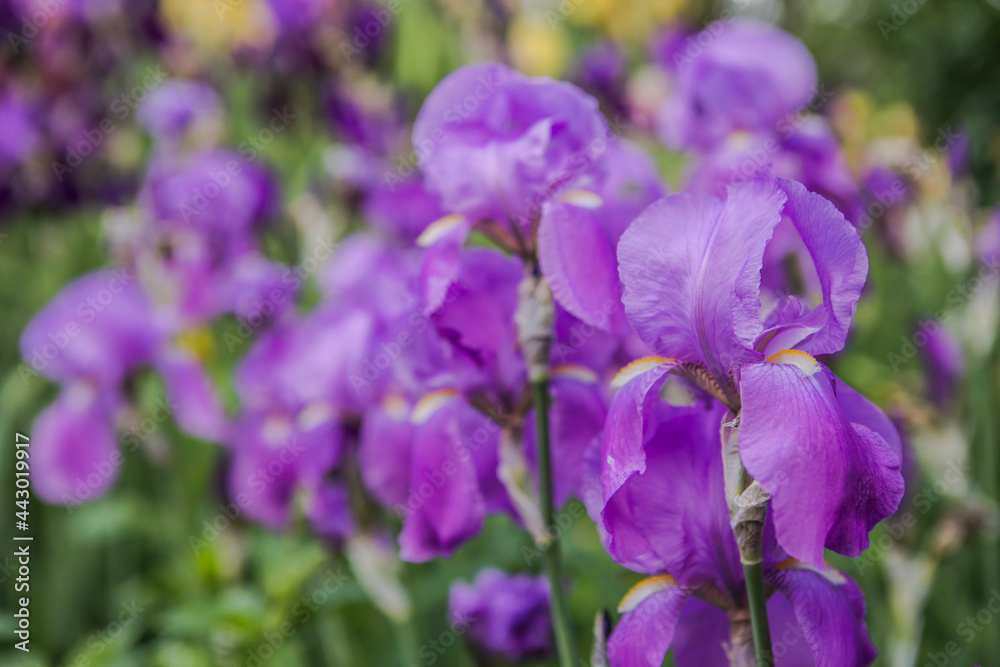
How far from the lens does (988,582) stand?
6.30 feet

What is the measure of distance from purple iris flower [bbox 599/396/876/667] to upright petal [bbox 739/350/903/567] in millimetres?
97

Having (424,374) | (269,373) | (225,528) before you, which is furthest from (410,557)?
(225,528)

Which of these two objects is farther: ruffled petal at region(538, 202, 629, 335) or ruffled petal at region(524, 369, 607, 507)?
ruffled petal at region(524, 369, 607, 507)

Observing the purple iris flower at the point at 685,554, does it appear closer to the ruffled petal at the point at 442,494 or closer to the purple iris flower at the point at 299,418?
the ruffled petal at the point at 442,494

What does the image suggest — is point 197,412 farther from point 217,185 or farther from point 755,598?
point 755,598

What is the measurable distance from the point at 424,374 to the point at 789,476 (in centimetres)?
56

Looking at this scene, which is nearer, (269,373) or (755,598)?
(755,598)

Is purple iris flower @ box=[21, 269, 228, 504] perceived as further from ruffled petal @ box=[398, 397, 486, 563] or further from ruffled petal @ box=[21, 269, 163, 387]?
ruffled petal @ box=[398, 397, 486, 563]

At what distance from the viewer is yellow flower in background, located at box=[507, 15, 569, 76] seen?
4438 millimetres

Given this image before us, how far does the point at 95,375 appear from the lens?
80.1 inches

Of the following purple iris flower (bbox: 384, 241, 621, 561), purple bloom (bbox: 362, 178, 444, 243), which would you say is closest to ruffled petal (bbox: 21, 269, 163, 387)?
purple bloom (bbox: 362, 178, 444, 243)

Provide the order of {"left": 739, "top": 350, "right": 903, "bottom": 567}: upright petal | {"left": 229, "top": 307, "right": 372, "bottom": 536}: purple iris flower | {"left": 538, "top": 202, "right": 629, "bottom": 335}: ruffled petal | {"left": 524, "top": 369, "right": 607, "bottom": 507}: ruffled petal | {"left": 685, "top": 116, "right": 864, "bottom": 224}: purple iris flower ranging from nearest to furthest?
{"left": 739, "top": 350, "right": 903, "bottom": 567}: upright petal → {"left": 538, "top": 202, "right": 629, "bottom": 335}: ruffled petal → {"left": 524, "top": 369, "right": 607, "bottom": 507}: ruffled petal → {"left": 229, "top": 307, "right": 372, "bottom": 536}: purple iris flower → {"left": 685, "top": 116, "right": 864, "bottom": 224}: purple iris flower

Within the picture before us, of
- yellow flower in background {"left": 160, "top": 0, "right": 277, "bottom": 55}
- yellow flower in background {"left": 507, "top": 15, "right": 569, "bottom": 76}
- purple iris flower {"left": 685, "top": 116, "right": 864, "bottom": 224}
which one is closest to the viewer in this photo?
purple iris flower {"left": 685, "top": 116, "right": 864, "bottom": 224}

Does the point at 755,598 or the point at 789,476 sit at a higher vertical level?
the point at 789,476
